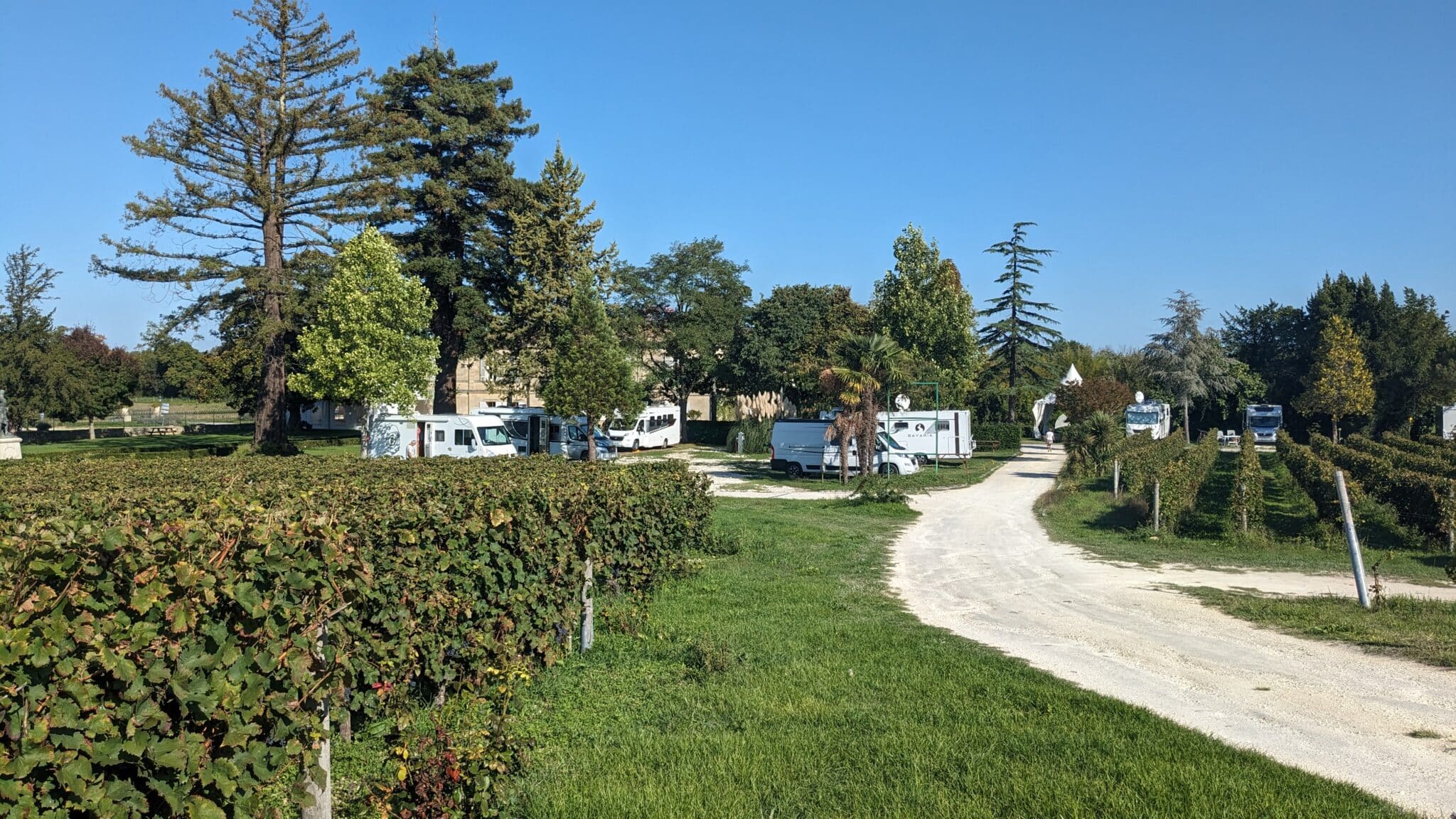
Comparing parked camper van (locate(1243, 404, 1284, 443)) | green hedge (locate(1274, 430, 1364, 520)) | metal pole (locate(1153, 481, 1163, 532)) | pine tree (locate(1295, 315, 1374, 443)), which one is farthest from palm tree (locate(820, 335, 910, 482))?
parked camper van (locate(1243, 404, 1284, 443))

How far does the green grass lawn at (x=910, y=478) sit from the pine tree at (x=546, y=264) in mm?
9857

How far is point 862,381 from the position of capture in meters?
27.0

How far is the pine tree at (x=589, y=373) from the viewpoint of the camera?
3216 centimetres

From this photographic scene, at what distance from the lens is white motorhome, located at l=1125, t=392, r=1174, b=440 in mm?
46281

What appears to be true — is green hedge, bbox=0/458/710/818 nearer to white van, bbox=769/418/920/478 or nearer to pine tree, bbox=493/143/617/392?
Answer: white van, bbox=769/418/920/478

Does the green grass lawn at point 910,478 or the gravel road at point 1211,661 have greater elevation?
the green grass lawn at point 910,478

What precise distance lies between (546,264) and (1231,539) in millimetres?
28982

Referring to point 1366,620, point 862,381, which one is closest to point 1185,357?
point 862,381

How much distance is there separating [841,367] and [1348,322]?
1599 inches

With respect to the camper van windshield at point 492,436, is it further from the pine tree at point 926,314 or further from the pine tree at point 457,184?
the pine tree at point 926,314

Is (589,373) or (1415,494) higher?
(589,373)

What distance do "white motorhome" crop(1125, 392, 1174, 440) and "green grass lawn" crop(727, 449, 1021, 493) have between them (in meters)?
12.2

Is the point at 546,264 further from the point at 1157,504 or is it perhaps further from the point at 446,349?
the point at 1157,504

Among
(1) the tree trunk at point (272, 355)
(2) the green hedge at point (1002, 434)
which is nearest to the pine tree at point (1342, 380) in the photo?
(2) the green hedge at point (1002, 434)
